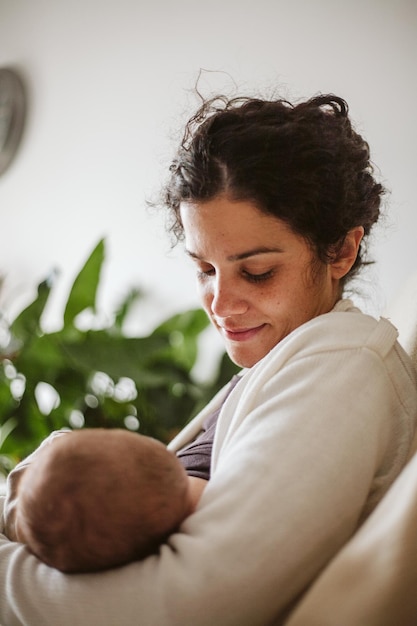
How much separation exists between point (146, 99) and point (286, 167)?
1.61m

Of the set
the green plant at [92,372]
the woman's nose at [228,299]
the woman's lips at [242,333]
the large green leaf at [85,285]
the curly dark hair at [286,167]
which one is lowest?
the green plant at [92,372]

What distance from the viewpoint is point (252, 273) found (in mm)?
923

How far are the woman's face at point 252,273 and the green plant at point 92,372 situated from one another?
94 centimetres

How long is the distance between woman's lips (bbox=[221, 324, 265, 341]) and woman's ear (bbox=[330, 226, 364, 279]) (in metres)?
0.15

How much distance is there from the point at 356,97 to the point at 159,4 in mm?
1026

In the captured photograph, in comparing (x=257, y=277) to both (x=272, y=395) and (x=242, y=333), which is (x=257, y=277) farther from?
(x=272, y=395)

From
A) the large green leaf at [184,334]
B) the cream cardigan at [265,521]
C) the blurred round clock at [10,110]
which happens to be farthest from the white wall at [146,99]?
the cream cardigan at [265,521]

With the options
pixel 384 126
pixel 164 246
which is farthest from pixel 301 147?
pixel 164 246

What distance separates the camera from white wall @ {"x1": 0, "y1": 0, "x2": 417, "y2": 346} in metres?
1.56

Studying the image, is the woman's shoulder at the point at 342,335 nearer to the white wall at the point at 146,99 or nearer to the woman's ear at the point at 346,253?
the woman's ear at the point at 346,253

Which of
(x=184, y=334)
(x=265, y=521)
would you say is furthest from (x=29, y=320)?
(x=265, y=521)

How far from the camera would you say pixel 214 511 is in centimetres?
65

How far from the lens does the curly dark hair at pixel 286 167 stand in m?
0.90

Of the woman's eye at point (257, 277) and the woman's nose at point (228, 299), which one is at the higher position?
the woman's eye at point (257, 277)
